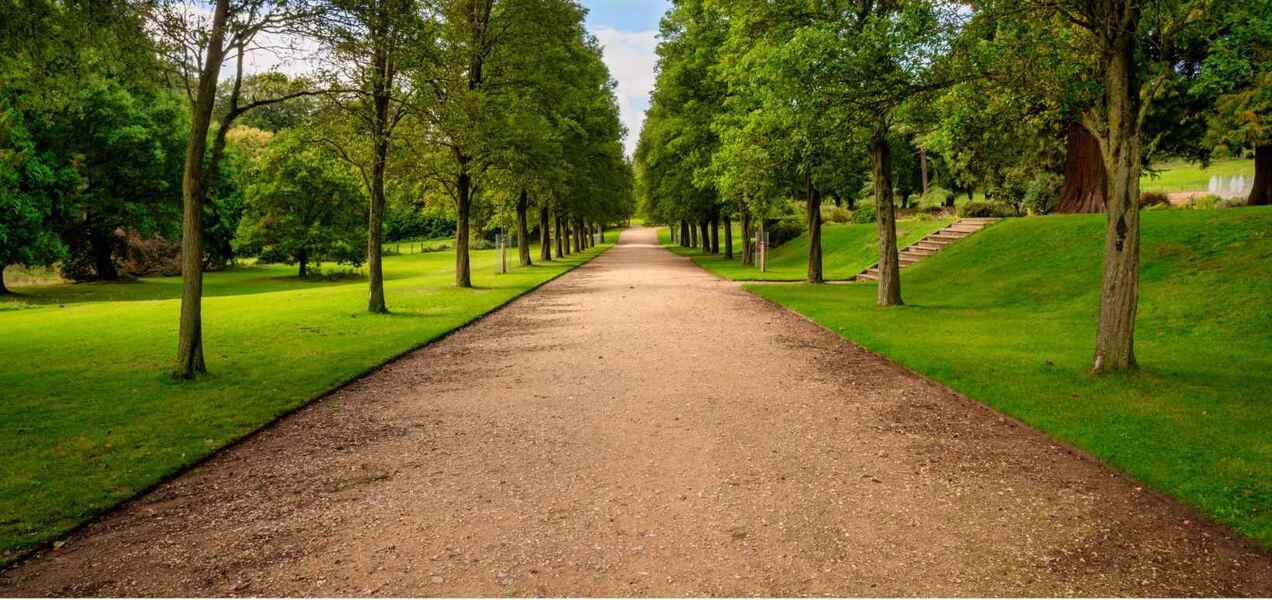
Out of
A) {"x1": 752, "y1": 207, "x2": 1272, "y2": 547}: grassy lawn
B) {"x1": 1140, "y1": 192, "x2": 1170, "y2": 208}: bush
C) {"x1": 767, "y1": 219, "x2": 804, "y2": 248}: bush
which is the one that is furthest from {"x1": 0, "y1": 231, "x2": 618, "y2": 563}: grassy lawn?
{"x1": 767, "y1": 219, "x2": 804, "y2": 248}: bush

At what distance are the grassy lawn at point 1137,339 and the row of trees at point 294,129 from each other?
11.1 m

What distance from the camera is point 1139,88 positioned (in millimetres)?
9531

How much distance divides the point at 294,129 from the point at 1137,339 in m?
19.6

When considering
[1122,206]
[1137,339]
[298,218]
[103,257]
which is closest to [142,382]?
[1122,206]

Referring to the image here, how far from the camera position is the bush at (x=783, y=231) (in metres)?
48.5

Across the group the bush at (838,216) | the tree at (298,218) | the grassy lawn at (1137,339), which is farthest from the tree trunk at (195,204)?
the bush at (838,216)

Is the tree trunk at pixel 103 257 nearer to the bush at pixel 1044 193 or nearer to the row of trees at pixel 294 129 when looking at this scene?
the row of trees at pixel 294 129

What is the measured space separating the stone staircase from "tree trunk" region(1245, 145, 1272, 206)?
834 centimetres

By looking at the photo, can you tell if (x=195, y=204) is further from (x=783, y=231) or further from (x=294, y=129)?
(x=783, y=231)

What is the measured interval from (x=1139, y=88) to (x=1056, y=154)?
Result: 26507mm

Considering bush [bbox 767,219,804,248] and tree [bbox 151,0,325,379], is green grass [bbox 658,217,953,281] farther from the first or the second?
tree [bbox 151,0,325,379]

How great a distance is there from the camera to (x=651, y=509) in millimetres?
5320

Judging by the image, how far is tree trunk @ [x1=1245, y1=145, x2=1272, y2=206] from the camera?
77.6 ft

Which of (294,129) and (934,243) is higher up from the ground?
(294,129)
